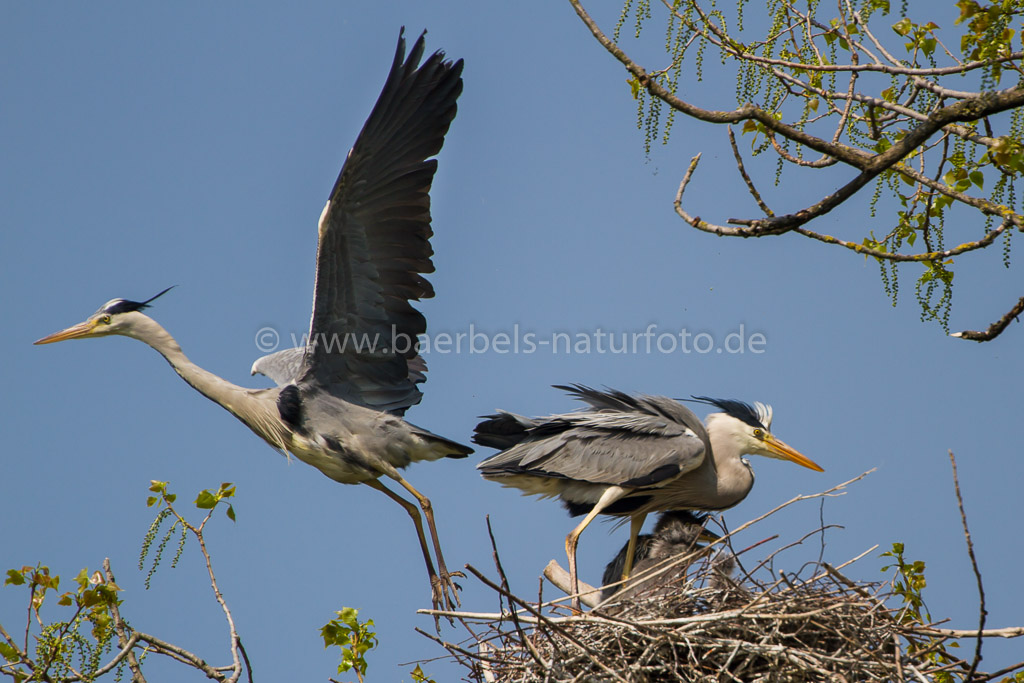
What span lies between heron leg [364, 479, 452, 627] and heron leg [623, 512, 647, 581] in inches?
49.1

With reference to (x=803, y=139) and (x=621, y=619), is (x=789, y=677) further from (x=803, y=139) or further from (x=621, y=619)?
(x=803, y=139)

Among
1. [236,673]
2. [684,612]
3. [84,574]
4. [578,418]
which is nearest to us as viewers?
[236,673]

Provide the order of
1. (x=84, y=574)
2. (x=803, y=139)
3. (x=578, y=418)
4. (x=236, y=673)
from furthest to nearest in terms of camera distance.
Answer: (x=578, y=418) < (x=84, y=574) < (x=236, y=673) < (x=803, y=139)

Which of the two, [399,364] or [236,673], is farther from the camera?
[399,364]

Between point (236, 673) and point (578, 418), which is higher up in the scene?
point (578, 418)

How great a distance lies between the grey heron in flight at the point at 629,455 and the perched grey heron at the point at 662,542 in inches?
4.2

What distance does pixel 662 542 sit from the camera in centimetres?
664

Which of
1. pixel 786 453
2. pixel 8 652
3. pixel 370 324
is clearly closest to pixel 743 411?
pixel 786 453

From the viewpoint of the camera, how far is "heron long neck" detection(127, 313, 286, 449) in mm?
7336

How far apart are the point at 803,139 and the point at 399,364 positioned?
12.8 ft

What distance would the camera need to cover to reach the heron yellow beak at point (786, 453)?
7.57 m

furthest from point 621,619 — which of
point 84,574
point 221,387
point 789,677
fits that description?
point 221,387

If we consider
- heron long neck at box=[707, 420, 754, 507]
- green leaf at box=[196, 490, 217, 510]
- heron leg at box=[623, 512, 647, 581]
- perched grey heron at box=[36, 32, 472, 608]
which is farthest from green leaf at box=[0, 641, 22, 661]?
heron long neck at box=[707, 420, 754, 507]

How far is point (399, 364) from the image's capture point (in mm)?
7336
